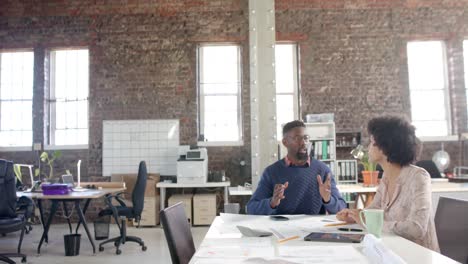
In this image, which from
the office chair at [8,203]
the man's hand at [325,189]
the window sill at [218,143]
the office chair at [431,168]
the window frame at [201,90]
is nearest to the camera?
the man's hand at [325,189]

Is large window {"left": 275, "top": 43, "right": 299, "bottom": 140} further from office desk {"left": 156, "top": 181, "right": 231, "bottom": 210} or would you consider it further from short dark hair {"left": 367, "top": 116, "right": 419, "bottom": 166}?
short dark hair {"left": 367, "top": 116, "right": 419, "bottom": 166}

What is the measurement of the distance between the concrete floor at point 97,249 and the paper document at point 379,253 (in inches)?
129

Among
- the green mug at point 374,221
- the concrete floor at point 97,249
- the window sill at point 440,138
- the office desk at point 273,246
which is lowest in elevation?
the concrete floor at point 97,249

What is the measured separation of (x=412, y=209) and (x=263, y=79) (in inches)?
72.4

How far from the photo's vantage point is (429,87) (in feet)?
23.5

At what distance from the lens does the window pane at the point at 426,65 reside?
281 inches

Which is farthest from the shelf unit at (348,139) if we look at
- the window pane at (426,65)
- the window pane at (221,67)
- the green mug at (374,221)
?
the green mug at (374,221)

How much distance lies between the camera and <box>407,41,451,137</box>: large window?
710 centimetres

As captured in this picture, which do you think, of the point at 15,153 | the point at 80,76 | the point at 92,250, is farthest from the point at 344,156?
the point at 15,153

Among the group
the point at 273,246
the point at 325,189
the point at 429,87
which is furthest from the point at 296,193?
the point at 429,87

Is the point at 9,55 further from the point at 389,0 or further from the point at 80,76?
the point at 389,0

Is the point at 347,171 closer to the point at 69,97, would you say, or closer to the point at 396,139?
the point at 396,139

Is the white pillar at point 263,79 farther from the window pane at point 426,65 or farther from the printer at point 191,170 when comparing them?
the window pane at point 426,65

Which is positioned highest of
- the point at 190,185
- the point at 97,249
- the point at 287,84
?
the point at 287,84
